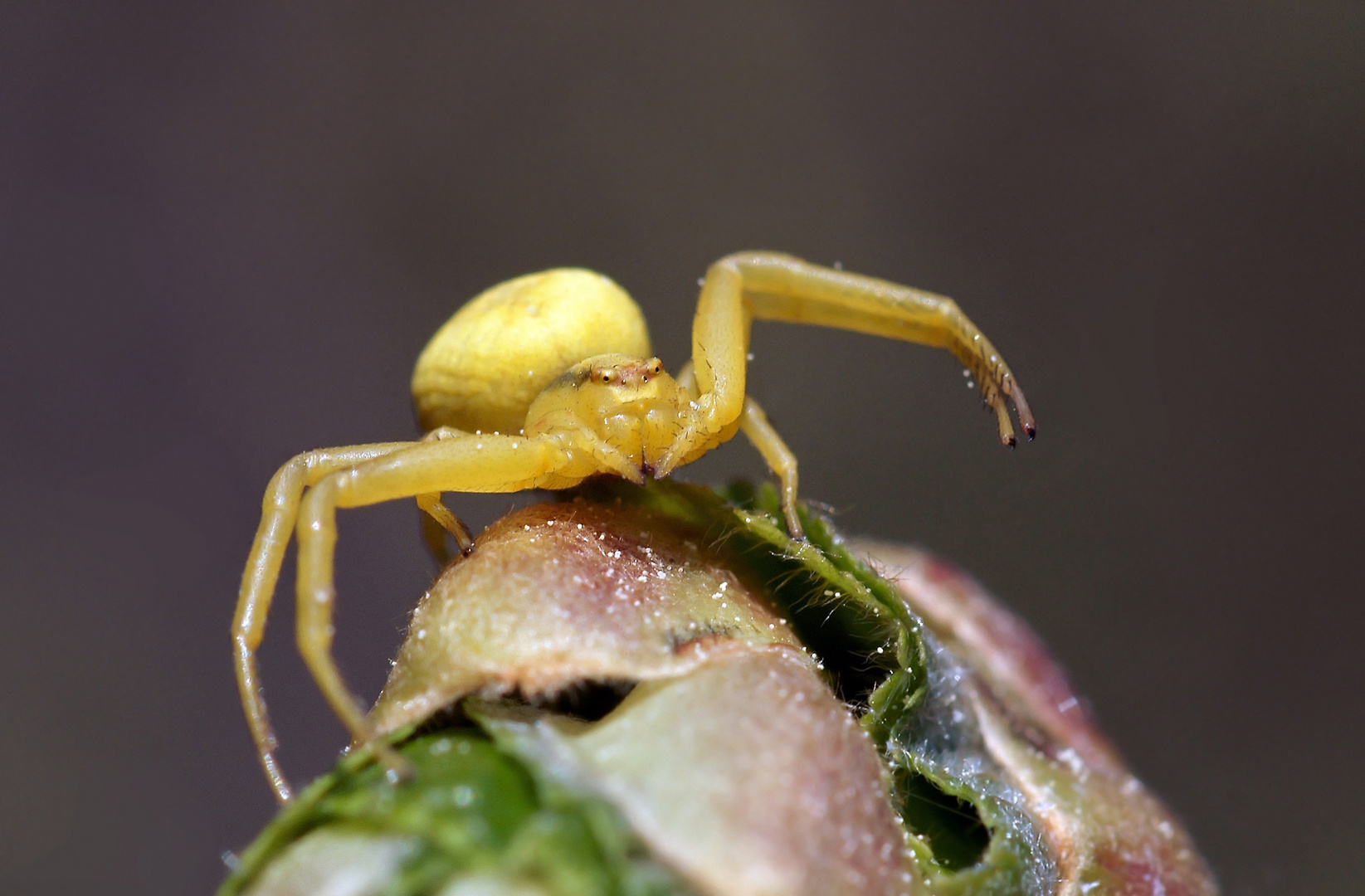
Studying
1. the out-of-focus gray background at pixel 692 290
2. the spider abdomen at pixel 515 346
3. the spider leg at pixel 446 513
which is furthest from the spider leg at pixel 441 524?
the out-of-focus gray background at pixel 692 290

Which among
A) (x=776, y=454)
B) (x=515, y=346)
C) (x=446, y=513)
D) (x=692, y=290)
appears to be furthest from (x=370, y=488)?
(x=692, y=290)

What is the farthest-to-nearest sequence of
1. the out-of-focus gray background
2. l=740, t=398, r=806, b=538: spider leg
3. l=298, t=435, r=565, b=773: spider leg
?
the out-of-focus gray background < l=740, t=398, r=806, b=538: spider leg < l=298, t=435, r=565, b=773: spider leg

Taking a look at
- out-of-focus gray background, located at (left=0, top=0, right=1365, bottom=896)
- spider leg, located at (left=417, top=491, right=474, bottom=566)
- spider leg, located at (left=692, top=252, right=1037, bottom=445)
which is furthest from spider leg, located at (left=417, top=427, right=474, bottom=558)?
out-of-focus gray background, located at (left=0, top=0, right=1365, bottom=896)

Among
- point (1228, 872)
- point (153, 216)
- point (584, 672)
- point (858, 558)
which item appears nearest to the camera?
point (584, 672)

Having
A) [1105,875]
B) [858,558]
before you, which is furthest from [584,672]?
[1105,875]

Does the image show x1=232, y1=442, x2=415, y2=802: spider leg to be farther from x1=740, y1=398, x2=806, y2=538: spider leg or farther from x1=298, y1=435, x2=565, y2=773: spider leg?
x1=740, y1=398, x2=806, y2=538: spider leg

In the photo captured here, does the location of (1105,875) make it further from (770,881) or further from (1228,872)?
(1228,872)

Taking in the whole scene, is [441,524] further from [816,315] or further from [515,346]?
[816,315]
